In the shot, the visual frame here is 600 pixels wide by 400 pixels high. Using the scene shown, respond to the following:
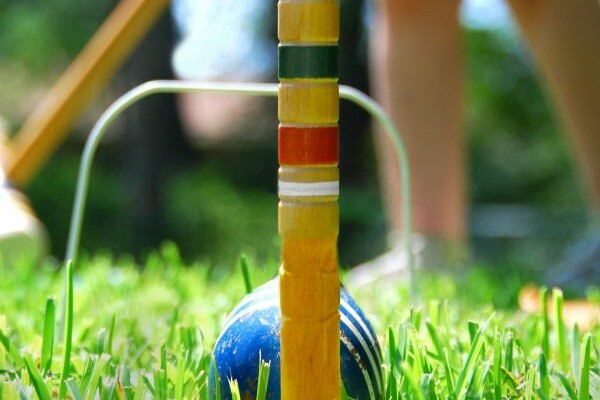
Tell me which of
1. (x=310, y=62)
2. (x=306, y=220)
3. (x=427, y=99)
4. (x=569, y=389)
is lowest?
(x=569, y=389)

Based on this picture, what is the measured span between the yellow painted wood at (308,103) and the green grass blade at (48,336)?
41 centimetres

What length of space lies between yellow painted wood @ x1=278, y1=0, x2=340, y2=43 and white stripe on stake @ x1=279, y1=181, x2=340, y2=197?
0.11 metres

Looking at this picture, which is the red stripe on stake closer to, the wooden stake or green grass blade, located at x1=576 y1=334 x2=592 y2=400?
the wooden stake

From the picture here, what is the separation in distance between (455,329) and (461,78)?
0.97 meters

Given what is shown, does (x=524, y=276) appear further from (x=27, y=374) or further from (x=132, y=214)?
(x=132, y=214)

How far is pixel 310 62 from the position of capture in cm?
74

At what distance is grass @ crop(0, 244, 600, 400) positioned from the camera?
976 millimetres

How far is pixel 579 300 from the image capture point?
6.46 ft

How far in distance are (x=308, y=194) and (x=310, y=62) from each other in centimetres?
10

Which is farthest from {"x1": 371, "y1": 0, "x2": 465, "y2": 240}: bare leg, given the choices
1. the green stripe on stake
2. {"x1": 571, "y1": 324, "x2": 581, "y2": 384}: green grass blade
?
the green stripe on stake

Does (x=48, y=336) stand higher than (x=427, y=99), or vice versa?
(x=427, y=99)

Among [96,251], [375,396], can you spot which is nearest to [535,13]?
[375,396]

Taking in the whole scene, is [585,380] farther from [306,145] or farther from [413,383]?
[306,145]

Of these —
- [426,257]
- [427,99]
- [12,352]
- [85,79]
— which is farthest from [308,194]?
[85,79]
